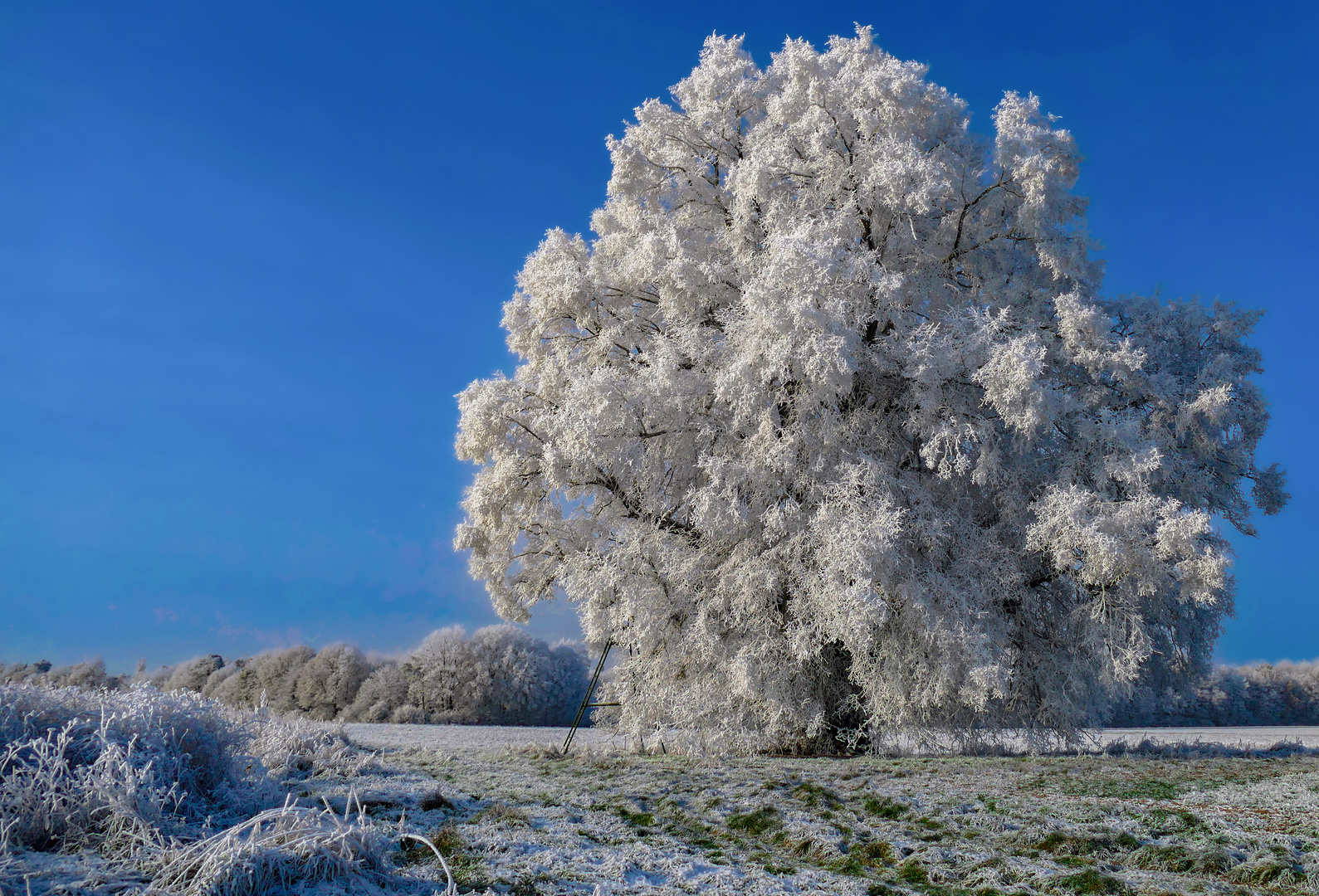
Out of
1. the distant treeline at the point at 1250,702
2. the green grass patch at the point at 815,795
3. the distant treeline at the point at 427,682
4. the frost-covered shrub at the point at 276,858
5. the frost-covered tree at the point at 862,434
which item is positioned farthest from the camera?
the distant treeline at the point at 1250,702

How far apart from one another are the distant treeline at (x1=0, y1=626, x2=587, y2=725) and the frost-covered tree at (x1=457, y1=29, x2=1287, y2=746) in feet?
35.9

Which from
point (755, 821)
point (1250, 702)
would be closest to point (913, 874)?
point (755, 821)

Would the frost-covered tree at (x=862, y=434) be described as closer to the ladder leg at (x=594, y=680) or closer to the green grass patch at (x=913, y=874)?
the ladder leg at (x=594, y=680)

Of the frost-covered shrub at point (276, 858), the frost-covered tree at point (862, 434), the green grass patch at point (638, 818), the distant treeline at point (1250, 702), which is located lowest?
the distant treeline at point (1250, 702)

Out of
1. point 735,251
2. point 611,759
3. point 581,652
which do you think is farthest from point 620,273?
point 581,652

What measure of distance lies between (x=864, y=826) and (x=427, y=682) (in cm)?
2018

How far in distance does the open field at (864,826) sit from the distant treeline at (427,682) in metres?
15.3

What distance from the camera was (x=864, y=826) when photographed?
5.61m

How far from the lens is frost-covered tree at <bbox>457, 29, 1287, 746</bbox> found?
404 inches

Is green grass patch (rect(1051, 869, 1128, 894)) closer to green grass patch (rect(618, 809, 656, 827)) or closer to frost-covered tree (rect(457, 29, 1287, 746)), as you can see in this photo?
green grass patch (rect(618, 809, 656, 827))

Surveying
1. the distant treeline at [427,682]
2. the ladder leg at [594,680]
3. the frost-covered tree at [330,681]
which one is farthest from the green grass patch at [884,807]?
the frost-covered tree at [330,681]

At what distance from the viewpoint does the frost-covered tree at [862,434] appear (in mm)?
10258

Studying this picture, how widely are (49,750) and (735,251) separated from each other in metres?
10.8

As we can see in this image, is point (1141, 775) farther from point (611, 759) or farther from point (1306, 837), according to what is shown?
point (611, 759)
